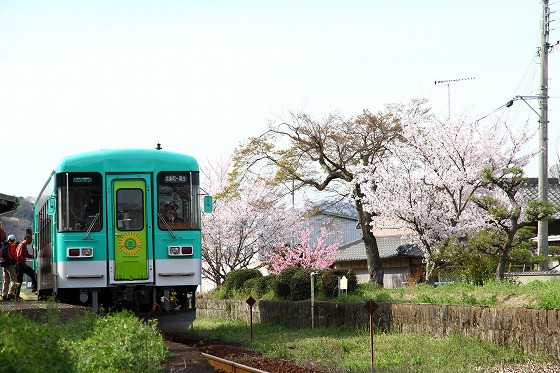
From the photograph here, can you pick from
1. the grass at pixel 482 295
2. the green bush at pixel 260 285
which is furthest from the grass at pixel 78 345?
the green bush at pixel 260 285

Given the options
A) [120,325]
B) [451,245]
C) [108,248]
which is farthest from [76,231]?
[451,245]

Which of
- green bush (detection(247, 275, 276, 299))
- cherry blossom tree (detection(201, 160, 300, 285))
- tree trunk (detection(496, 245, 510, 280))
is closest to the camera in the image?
tree trunk (detection(496, 245, 510, 280))

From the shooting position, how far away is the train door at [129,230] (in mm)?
13859

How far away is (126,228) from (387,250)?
2315cm

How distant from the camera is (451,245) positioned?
18.3 meters

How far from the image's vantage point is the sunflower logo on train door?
13.9 meters

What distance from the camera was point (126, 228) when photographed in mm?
13961

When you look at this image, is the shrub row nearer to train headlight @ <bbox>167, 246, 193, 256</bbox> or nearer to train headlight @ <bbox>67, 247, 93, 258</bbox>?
train headlight @ <bbox>167, 246, 193, 256</bbox>

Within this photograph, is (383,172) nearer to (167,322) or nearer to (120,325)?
(167,322)

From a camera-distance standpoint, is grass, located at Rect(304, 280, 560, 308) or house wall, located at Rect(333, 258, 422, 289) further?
house wall, located at Rect(333, 258, 422, 289)

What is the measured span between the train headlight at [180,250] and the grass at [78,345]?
8.73 ft

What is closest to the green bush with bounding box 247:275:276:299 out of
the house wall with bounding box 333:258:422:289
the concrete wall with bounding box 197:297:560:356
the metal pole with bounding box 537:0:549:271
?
the concrete wall with bounding box 197:297:560:356

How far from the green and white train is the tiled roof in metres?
19.5

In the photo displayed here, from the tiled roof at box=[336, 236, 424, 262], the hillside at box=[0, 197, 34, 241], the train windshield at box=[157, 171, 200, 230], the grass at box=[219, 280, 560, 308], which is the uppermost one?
the hillside at box=[0, 197, 34, 241]
